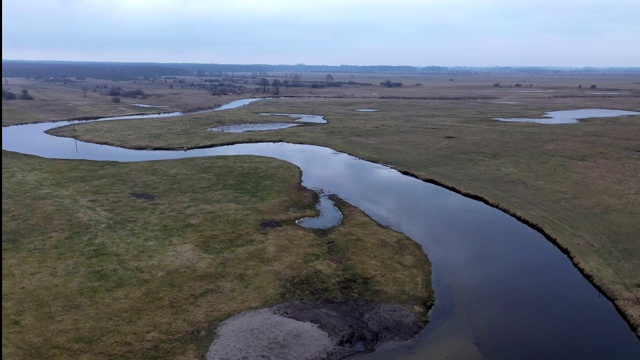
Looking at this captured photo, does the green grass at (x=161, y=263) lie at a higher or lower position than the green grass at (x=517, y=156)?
lower

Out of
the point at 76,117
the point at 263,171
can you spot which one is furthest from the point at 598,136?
the point at 76,117

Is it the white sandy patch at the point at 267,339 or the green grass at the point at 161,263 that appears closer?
the white sandy patch at the point at 267,339

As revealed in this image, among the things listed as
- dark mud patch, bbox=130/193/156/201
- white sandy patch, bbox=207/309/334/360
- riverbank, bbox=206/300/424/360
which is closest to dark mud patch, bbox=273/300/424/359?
riverbank, bbox=206/300/424/360

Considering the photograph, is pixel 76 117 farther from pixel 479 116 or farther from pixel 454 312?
pixel 454 312

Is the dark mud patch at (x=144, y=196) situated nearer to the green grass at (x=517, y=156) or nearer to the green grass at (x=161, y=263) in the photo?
the green grass at (x=161, y=263)

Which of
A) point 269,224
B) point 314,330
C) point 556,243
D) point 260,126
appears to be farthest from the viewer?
point 260,126

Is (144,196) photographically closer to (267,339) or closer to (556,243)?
(267,339)

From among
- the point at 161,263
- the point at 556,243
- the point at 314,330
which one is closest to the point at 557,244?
the point at 556,243

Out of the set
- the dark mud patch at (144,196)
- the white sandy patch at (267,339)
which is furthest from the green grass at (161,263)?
the white sandy patch at (267,339)

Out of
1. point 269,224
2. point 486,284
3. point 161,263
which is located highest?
point 269,224
